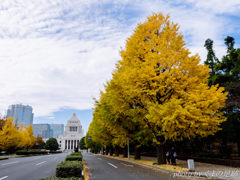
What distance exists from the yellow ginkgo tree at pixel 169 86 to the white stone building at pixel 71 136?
381 ft

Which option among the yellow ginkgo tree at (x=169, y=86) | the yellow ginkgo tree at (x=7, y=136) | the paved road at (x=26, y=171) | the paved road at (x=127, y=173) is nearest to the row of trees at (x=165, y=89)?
the yellow ginkgo tree at (x=169, y=86)

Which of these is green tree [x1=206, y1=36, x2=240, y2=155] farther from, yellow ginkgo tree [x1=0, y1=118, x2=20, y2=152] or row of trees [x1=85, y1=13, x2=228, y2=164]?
yellow ginkgo tree [x1=0, y1=118, x2=20, y2=152]

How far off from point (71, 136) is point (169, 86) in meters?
122

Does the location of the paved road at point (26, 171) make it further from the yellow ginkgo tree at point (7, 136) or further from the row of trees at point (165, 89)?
the yellow ginkgo tree at point (7, 136)

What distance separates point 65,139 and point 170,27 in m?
121

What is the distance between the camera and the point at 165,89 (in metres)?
12.4

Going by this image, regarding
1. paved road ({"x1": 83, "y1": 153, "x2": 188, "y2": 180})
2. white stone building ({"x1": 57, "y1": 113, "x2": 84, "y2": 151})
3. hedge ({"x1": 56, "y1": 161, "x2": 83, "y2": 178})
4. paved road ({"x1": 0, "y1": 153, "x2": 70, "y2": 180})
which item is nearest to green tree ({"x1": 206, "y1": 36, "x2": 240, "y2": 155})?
paved road ({"x1": 83, "y1": 153, "x2": 188, "y2": 180})

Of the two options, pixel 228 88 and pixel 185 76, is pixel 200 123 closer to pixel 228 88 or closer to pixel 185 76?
pixel 185 76

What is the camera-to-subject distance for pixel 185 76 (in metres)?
11.8

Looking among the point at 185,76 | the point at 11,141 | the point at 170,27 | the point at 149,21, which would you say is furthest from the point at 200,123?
the point at 11,141

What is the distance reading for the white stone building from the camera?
121144mm

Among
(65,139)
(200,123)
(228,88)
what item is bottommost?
(65,139)

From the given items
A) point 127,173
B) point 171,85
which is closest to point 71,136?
point 127,173

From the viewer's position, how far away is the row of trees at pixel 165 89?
1056 cm
